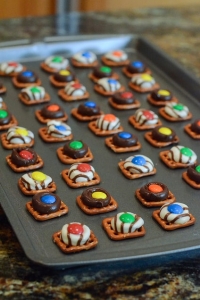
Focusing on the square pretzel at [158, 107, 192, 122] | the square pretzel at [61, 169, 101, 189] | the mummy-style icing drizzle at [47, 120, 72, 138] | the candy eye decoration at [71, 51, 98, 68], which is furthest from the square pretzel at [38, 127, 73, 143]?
the candy eye decoration at [71, 51, 98, 68]

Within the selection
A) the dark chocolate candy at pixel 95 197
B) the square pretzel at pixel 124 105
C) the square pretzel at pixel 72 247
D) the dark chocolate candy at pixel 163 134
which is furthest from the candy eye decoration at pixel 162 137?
the square pretzel at pixel 72 247

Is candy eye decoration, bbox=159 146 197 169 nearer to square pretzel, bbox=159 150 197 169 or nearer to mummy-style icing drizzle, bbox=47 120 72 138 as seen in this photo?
square pretzel, bbox=159 150 197 169

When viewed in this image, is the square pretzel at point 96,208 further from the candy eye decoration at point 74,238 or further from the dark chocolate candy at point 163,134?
the dark chocolate candy at point 163,134

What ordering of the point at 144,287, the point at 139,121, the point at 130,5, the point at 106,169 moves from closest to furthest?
the point at 144,287 < the point at 106,169 < the point at 139,121 < the point at 130,5

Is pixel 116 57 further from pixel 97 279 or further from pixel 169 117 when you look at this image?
pixel 97 279

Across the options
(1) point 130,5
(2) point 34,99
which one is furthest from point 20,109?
(1) point 130,5

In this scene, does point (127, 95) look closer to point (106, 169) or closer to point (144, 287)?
point (106, 169)
